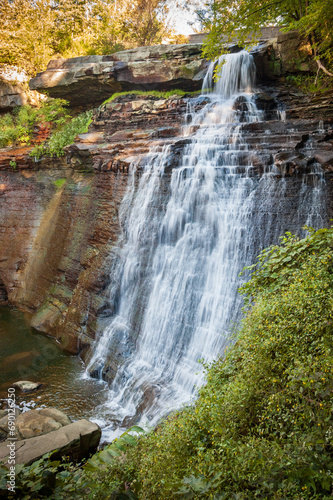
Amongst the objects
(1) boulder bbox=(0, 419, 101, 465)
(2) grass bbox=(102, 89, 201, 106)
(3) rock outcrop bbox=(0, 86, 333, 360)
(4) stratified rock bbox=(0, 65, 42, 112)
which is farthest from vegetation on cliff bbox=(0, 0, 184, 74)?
(1) boulder bbox=(0, 419, 101, 465)

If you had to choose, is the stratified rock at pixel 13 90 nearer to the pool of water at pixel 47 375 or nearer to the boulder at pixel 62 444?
the pool of water at pixel 47 375

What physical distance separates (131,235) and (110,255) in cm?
104

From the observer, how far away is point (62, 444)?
17.8 feet

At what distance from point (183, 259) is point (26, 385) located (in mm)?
5054

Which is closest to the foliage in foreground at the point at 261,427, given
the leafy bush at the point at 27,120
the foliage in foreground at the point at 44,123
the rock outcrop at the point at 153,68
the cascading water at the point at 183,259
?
the cascading water at the point at 183,259

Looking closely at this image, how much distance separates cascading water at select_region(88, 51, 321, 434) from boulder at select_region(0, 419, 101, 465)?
1265 mm

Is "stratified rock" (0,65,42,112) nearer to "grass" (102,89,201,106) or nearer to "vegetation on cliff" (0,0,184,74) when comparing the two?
"vegetation on cliff" (0,0,184,74)

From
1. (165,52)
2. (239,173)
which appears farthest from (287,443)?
(165,52)

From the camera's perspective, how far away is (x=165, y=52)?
46.5ft

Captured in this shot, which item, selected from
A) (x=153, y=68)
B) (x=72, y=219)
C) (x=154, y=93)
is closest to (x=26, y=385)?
(x=72, y=219)

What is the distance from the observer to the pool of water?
7593 mm

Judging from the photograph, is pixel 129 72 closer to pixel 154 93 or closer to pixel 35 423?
pixel 154 93

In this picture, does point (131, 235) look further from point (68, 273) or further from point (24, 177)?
point (24, 177)

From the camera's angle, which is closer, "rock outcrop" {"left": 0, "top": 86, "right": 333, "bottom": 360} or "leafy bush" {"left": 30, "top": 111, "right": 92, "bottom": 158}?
"rock outcrop" {"left": 0, "top": 86, "right": 333, "bottom": 360}
